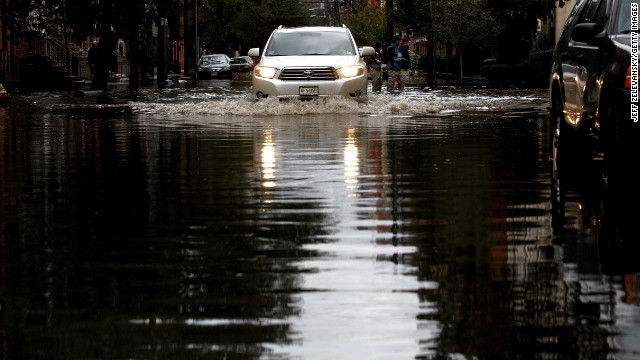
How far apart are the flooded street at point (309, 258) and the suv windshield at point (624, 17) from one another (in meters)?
1.39

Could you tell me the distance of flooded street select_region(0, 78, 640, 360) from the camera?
16.8 feet

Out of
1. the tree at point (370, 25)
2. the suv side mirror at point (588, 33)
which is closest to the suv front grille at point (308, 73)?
the suv side mirror at point (588, 33)

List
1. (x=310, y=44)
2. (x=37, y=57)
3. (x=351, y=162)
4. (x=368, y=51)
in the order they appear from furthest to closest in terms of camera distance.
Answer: (x=37, y=57), (x=368, y=51), (x=310, y=44), (x=351, y=162)

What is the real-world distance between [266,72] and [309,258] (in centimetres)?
1867

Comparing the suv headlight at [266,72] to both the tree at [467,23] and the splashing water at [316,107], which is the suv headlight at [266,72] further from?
the tree at [467,23]

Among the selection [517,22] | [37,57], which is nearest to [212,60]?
[37,57]

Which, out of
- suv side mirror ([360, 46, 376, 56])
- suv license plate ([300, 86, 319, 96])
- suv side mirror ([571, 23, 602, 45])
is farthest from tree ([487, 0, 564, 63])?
suv side mirror ([571, 23, 602, 45])

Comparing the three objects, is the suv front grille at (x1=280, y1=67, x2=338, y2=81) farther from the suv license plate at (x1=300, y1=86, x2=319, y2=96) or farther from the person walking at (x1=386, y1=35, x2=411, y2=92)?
the person walking at (x1=386, y1=35, x2=411, y2=92)

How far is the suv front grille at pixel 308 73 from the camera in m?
25.2

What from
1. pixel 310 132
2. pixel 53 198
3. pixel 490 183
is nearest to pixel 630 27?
pixel 490 183

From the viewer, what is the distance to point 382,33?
96.2 meters

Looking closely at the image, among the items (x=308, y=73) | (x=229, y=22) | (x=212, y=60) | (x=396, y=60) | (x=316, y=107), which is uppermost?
(x=229, y=22)

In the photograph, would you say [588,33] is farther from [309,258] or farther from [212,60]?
[212,60]

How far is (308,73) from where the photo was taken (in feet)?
82.8
